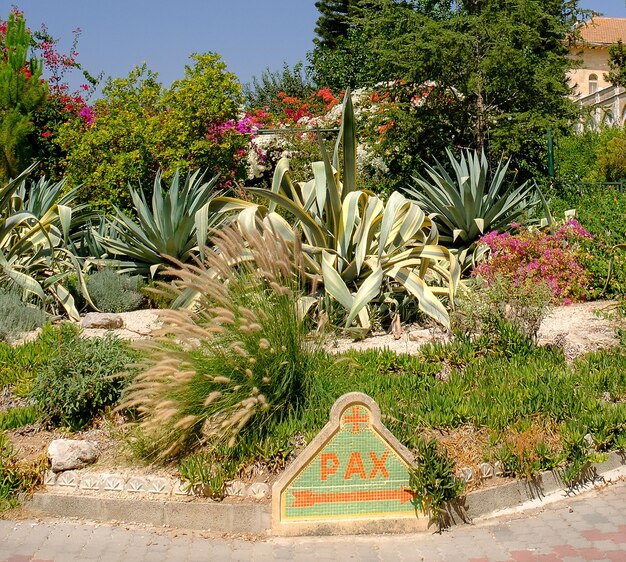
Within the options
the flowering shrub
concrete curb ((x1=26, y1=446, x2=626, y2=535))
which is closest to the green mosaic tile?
concrete curb ((x1=26, y1=446, x2=626, y2=535))

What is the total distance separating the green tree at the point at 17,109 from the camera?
16359 millimetres

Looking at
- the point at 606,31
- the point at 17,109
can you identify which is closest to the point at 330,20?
the point at 17,109

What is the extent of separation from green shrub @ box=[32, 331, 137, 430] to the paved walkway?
39.9 inches

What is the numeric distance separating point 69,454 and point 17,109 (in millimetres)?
12592

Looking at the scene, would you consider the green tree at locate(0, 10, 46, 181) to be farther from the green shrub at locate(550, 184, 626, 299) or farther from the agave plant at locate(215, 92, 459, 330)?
the green shrub at locate(550, 184, 626, 299)

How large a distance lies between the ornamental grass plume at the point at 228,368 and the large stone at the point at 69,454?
1.19ft

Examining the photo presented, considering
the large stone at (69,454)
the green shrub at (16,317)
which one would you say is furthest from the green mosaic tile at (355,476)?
the green shrub at (16,317)

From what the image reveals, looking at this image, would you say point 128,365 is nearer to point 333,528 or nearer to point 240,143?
point 333,528

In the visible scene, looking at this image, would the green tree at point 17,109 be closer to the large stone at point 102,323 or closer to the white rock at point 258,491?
the large stone at point 102,323

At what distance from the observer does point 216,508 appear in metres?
5.22

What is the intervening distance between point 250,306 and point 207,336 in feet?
1.36

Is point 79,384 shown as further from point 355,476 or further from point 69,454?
point 355,476

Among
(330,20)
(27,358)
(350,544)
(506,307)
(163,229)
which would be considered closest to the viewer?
(350,544)

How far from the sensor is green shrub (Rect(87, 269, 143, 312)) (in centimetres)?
1006
